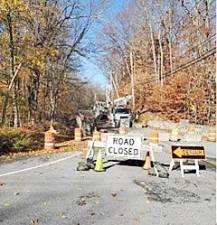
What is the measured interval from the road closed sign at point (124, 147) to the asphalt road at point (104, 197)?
0.55m

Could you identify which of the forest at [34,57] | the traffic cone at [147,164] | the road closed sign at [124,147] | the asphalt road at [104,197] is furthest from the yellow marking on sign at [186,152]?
the forest at [34,57]

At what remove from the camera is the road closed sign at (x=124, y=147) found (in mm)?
15297

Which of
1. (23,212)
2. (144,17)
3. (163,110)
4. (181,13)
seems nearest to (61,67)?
(163,110)

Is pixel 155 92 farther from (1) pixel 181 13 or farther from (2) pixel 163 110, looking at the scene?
(1) pixel 181 13

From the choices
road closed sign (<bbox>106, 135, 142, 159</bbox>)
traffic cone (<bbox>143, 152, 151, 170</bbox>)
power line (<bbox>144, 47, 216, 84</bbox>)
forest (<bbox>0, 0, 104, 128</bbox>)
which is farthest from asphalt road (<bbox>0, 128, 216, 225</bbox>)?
power line (<bbox>144, 47, 216, 84</bbox>)

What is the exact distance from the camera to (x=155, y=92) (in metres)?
55.1

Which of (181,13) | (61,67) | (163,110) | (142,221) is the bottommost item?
(142,221)

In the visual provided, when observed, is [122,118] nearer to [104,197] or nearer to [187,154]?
[187,154]

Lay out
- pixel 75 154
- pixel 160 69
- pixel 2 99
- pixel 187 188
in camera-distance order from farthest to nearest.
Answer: pixel 160 69, pixel 2 99, pixel 75 154, pixel 187 188

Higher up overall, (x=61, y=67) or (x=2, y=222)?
(x=61, y=67)

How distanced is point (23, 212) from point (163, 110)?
146ft

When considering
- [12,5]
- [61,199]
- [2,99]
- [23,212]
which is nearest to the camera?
[23,212]

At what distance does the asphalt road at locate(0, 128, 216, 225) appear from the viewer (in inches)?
332

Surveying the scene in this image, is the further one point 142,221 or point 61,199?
point 61,199
